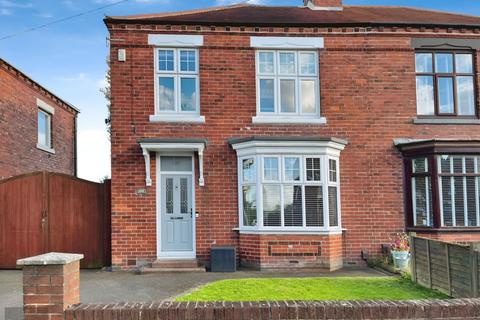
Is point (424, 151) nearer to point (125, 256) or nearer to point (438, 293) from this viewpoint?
point (438, 293)

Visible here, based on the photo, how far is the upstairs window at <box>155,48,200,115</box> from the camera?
12328 mm

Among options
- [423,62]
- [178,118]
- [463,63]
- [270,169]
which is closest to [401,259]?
[270,169]

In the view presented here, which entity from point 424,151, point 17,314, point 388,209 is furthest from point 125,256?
point 424,151

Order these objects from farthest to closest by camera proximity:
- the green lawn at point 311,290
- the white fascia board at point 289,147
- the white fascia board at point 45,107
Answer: the white fascia board at point 45,107, the white fascia board at point 289,147, the green lawn at point 311,290

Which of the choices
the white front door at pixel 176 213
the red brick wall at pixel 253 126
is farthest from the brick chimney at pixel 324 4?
the white front door at pixel 176 213

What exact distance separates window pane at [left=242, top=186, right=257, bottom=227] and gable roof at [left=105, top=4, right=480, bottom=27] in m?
4.33

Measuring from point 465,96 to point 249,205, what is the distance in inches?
261

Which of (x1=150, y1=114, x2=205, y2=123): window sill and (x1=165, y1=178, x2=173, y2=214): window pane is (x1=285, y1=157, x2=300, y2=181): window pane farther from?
(x1=165, y1=178, x2=173, y2=214): window pane

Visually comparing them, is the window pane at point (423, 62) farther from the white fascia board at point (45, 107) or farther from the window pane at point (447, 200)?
the white fascia board at point (45, 107)

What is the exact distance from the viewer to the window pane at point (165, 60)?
12.4 metres

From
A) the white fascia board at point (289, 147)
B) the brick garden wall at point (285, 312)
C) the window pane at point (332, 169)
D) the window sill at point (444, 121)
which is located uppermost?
the window sill at point (444, 121)

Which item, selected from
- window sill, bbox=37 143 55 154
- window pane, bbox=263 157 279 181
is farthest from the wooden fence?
window sill, bbox=37 143 55 154

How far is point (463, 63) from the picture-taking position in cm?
1292

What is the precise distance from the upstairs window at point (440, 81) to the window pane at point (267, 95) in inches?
155
